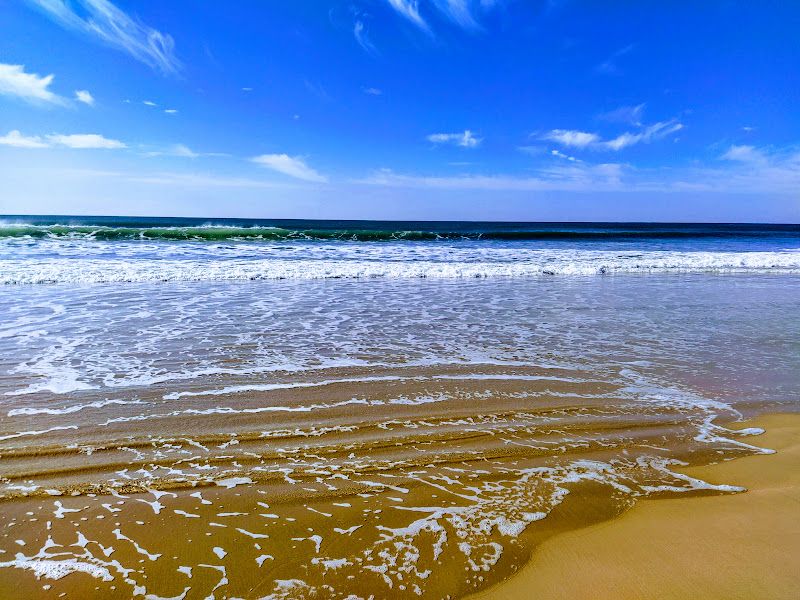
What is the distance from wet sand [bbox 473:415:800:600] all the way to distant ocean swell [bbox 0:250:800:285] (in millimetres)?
13356

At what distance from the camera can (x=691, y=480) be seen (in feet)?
10.6

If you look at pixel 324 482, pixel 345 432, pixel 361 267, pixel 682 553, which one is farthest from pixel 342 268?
pixel 682 553

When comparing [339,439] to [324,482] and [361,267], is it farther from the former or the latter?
[361,267]

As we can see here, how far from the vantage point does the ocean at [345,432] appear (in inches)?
97.8

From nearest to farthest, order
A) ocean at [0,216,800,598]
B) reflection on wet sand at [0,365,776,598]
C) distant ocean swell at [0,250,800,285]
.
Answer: reflection on wet sand at [0,365,776,598] → ocean at [0,216,800,598] → distant ocean swell at [0,250,800,285]

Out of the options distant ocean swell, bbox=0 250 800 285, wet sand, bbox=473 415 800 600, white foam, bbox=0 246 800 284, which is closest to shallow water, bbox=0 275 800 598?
wet sand, bbox=473 415 800 600

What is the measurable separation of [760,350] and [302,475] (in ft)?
21.2

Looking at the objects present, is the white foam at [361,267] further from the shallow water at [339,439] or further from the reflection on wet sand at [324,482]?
the reflection on wet sand at [324,482]

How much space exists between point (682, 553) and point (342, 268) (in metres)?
15.4

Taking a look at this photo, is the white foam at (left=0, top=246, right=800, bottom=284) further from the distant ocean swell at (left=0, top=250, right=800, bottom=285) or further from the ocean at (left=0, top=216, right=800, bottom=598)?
the ocean at (left=0, top=216, right=800, bottom=598)

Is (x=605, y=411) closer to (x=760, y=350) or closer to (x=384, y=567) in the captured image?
(x=384, y=567)

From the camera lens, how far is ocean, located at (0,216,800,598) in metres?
2.48

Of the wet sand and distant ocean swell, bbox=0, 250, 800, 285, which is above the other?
distant ocean swell, bbox=0, 250, 800, 285

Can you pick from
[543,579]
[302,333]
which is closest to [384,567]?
[543,579]
